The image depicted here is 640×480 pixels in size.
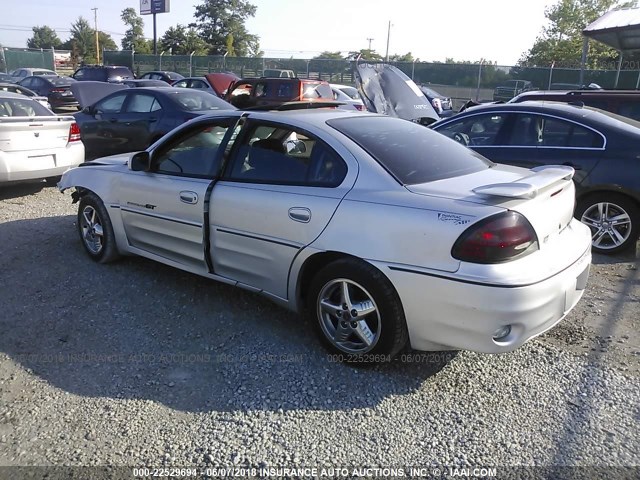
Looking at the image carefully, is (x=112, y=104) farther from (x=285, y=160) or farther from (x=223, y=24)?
(x=223, y=24)

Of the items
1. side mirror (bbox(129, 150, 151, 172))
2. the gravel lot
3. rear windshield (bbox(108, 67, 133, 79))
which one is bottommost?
the gravel lot

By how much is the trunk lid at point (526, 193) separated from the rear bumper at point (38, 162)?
614cm

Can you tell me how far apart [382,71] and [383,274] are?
25.0 feet

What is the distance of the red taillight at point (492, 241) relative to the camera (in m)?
2.79

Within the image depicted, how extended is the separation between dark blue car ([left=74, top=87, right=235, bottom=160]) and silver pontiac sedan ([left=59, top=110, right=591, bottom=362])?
486 cm

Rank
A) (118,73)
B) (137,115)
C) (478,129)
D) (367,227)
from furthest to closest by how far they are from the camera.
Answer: (118,73) < (137,115) < (478,129) < (367,227)

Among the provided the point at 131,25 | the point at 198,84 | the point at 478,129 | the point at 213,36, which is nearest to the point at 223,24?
the point at 213,36

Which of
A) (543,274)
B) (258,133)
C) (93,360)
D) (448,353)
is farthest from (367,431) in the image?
(258,133)

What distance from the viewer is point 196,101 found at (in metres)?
9.38

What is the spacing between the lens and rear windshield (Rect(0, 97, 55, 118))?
25.1 ft

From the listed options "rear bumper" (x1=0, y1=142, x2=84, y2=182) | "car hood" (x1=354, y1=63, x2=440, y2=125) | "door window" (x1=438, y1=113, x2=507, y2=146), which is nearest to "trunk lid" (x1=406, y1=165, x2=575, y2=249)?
"door window" (x1=438, y1=113, x2=507, y2=146)

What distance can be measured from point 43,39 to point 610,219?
126 meters

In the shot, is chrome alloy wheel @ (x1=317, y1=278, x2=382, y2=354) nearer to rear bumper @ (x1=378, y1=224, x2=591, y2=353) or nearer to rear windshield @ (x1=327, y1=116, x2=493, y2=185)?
rear bumper @ (x1=378, y1=224, x2=591, y2=353)

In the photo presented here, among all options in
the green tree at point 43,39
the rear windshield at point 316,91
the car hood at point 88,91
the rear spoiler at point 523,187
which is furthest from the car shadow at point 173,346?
the green tree at point 43,39
